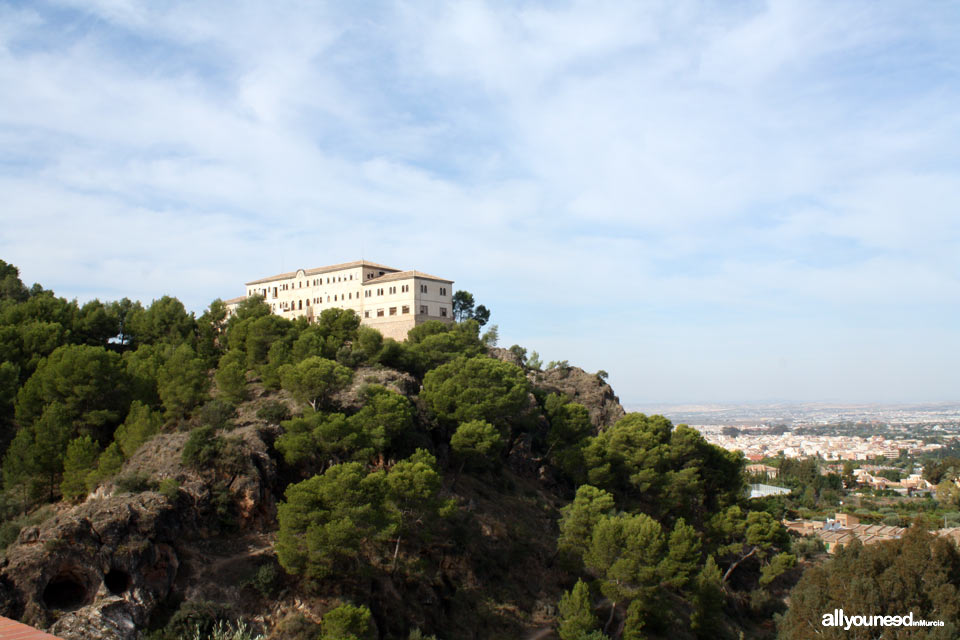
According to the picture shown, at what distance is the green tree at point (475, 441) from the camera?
37344 mm

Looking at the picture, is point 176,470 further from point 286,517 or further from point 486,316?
point 486,316

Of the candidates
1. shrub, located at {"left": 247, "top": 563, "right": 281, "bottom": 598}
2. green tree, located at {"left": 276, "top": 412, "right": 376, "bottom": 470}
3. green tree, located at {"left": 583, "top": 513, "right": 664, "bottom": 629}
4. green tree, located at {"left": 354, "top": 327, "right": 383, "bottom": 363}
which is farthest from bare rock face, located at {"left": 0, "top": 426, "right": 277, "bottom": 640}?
green tree, located at {"left": 354, "top": 327, "right": 383, "bottom": 363}

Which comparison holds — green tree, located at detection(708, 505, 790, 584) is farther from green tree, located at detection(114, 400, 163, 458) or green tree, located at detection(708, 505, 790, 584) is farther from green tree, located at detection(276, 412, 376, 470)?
green tree, located at detection(114, 400, 163, 458)

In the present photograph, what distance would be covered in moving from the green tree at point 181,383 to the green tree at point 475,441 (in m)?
13.4

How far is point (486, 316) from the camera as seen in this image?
2933 inches

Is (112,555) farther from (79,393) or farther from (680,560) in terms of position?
(680,560)

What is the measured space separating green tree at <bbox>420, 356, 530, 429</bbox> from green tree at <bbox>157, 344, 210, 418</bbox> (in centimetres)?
1206

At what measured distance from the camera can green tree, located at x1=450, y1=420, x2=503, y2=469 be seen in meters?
37.3

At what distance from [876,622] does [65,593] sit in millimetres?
27071

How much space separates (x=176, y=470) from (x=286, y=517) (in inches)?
→ 244

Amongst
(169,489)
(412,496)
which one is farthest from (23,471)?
(412,496)

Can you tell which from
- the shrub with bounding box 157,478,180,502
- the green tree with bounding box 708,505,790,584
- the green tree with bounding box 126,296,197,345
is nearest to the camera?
the shrub with bounding box 157,478,180,502

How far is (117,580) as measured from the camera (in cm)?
2328

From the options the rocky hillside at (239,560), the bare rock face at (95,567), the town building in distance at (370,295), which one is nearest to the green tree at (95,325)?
the town building in distance at (370,295)
